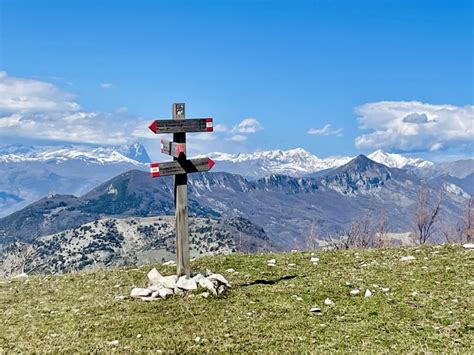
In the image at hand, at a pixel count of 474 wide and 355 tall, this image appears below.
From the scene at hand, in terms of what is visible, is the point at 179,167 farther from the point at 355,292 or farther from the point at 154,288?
the point at 355,292

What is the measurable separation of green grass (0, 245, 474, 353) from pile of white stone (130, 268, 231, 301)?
0.36m

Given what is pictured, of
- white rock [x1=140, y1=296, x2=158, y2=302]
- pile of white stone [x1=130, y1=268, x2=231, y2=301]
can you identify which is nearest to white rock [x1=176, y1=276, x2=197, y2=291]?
pile of white stone [x1=130, y1=268, x2=231, y2=301]

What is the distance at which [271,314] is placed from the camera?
14109 millimetres

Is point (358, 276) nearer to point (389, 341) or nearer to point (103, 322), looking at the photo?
point (389, 341)

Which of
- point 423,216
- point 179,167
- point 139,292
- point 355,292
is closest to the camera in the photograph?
point 355,292

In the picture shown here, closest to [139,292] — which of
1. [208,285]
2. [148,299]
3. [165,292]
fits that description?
[148,299]

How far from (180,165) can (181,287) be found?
4.29 meters

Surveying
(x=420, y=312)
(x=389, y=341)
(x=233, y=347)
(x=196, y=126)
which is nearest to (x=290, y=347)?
(x=233, y=347)

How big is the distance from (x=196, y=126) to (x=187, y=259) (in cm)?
476

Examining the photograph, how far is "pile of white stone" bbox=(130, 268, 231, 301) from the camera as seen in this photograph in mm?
16188

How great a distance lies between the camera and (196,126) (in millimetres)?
18266

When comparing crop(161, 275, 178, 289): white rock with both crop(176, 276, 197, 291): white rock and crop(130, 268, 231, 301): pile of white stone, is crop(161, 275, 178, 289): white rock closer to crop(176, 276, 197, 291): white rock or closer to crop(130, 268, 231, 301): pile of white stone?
crop(130, 268, 231, 301): pile of white stone

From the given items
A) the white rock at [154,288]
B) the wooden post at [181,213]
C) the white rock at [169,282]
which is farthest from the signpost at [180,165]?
the white rock at [154,288]

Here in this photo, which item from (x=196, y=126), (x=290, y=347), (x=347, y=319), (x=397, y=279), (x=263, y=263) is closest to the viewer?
(x=290, y=347)
